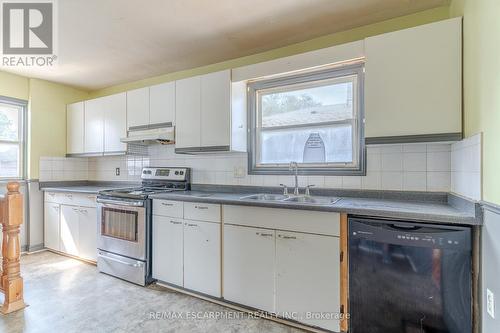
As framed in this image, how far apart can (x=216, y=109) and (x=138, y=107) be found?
124 cm

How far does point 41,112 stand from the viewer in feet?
12.7

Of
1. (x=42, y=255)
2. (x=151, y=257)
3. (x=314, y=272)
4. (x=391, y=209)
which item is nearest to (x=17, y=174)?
(x=42, y=255)

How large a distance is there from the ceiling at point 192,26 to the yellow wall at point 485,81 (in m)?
0.72

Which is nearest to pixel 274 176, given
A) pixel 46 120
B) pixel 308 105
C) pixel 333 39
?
pixel 308 105

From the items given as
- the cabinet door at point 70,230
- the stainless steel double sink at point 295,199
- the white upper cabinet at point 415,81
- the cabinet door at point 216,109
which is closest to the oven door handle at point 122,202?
the cabinet door at point 70,230

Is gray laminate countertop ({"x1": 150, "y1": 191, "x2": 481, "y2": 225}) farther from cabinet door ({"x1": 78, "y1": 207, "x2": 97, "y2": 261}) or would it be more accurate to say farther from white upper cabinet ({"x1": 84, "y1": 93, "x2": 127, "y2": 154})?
white upper cabinet ({"x1": 84, "y1": 93, "x2": 127, "y2": 154})

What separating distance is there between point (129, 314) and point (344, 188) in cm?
214

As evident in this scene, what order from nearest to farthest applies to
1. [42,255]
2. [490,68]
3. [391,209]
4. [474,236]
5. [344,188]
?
[490,68], [474,236], [391,209], [344,188], [42,255]

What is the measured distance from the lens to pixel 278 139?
2.84 m

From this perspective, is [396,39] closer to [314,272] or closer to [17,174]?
[314,272]

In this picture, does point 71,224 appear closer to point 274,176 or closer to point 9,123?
point 9,123

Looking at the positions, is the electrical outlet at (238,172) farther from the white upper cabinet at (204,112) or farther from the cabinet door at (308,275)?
the cabinet door at (308,275)

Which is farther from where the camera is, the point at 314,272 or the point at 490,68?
the point at 314,272

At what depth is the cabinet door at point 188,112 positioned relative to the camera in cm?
289
